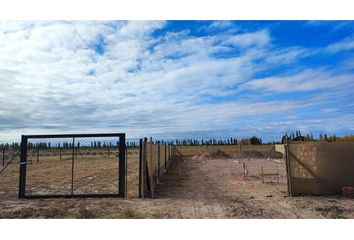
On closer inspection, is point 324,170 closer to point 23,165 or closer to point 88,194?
point 88,194

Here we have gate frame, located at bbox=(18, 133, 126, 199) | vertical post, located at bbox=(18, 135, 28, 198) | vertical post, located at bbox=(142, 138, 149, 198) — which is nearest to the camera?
gate frame, located at bbox=(18, 133, 126, 199)

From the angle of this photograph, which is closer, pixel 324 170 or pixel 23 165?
pixel 324 170

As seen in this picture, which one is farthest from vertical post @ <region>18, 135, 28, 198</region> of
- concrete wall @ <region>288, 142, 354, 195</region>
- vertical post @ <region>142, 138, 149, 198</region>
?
concrete wall @ <region>288, 142, 354, 195</region>

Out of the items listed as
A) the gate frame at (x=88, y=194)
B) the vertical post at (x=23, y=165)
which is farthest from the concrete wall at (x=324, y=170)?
the vertical post at (x=23, y=165)

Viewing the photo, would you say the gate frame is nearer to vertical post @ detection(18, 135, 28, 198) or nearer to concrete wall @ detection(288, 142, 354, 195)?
vertical post @ detection(18, 135, 28, 198)

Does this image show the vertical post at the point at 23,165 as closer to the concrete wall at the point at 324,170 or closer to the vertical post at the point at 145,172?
the vertical post at the point at 145,172

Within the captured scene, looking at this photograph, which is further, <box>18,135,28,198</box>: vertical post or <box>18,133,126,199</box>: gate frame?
<box>18,135,28,198</box>: vertical post

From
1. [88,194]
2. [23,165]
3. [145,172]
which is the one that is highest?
[23,165]

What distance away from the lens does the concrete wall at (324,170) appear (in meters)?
10.3

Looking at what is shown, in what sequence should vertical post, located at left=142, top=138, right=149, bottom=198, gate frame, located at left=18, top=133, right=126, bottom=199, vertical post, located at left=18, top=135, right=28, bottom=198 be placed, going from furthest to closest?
1. vertical post, located at left=18, top=135, right=28, bottom=198
2. vertical post, located at left=142, top=138, right=149, bottom=198
3. gate frame, located at left=18, top=133, right=126, bottom=199

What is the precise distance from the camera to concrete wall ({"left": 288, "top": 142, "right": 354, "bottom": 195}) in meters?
10.3

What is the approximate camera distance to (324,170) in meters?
10.3

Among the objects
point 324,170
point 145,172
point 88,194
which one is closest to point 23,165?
point 88,194

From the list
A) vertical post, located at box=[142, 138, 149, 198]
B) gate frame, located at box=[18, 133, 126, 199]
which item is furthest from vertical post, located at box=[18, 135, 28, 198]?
vertical post, located at box=[142, 138, 149, 198]
